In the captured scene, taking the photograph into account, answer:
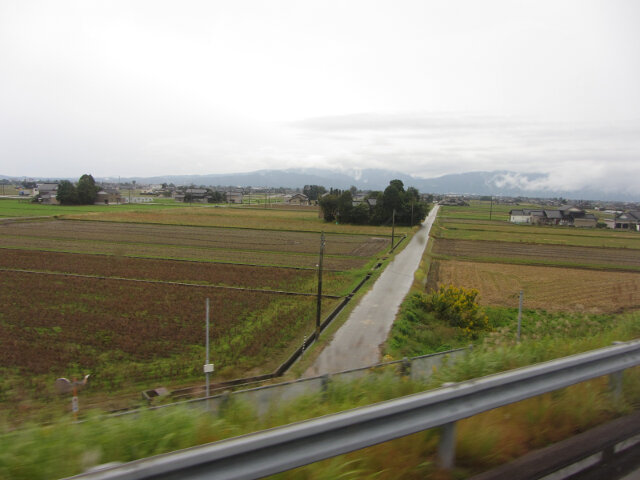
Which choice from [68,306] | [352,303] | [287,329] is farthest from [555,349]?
[68,306]

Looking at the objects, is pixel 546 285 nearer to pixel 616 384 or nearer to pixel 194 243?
pixel 616 384

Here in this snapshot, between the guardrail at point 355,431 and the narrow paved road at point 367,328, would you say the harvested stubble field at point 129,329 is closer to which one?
the narrow paved road at point 367,328

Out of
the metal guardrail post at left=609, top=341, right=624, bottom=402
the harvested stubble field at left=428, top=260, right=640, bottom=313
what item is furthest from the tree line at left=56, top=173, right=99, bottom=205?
the metal guardrail post at left=609, top=341, right=624, bottom=402

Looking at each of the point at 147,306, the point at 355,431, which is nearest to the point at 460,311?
the point at 147,306

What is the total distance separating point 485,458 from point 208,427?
5.38 ft

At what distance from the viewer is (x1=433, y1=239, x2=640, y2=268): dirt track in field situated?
36000mm

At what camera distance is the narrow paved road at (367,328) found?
1240cm

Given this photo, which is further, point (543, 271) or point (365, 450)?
point (543, 271)

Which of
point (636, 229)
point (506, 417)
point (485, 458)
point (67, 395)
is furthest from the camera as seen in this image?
point (636, 229)

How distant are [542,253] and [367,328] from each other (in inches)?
1209

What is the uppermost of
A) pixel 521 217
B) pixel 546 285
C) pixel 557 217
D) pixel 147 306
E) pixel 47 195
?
pixel 47 195

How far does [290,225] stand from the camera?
59.4m

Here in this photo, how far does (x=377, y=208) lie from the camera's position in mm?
65438

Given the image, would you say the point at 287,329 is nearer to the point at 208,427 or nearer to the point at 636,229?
the point at 208,427
